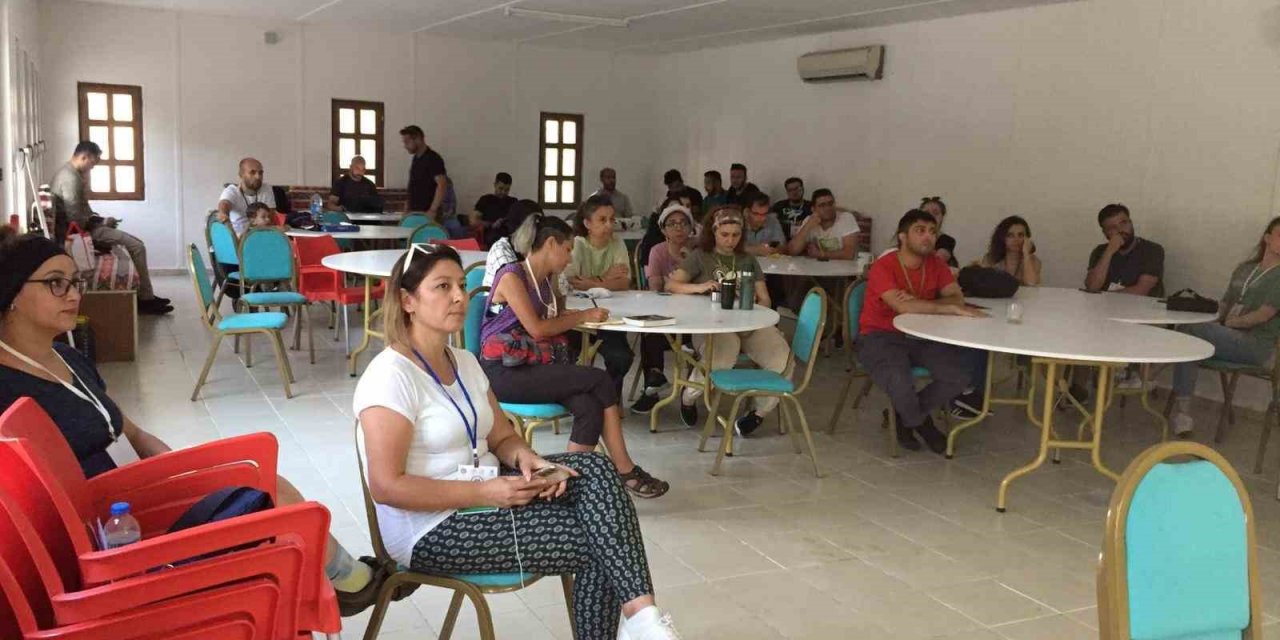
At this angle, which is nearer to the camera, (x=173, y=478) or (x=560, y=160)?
(x=173, y=478)

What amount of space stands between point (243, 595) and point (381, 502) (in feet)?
1.79

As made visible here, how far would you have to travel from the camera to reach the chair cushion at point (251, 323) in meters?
5.70

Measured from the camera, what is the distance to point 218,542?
175cm

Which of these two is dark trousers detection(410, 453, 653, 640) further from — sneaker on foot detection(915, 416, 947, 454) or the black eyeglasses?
sneaker on foot detection(915, 416, 947, 454)

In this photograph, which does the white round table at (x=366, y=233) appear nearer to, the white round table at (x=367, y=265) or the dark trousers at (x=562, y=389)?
the white round table at (x=367, y=265)

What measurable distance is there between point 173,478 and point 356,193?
369 inches

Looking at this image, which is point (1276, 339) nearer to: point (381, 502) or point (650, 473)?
point (650, 473)

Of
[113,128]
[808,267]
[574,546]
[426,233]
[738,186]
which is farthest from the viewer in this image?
[738,186]

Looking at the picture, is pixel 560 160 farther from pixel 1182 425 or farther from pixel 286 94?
pixel 1182 425

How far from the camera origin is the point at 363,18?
11156 millimetres

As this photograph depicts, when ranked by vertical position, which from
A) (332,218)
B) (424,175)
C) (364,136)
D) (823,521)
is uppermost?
(364,136)

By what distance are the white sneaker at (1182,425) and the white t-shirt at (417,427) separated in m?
4.80

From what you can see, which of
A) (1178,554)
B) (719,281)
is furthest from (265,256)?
(1178,554)

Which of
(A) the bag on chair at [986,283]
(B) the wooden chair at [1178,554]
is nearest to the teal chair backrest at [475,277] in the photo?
(A) the bag on chair at [986,283]
